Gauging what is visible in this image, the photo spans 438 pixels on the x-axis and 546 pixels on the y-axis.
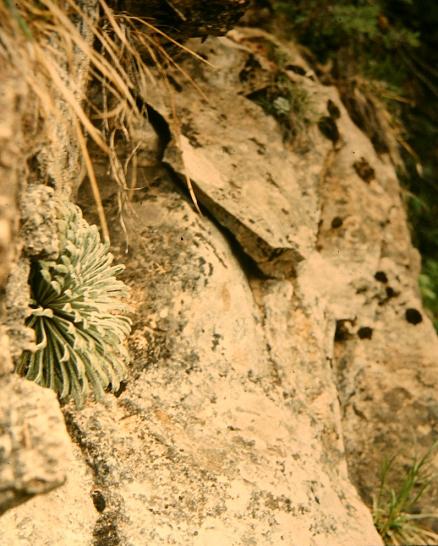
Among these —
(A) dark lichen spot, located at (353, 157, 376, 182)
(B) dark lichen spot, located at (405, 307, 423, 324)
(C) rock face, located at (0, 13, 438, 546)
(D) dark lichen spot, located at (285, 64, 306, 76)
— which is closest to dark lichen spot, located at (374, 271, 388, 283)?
(C) rock face, located at (0, 13, 438, 546)

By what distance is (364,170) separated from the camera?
5195 millimetres

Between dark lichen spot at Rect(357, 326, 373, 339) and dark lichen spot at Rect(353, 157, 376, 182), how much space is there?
3.67 ft

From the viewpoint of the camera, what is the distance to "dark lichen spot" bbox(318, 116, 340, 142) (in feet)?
16.5

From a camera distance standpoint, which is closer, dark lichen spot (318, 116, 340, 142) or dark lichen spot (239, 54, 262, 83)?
dark lichen spot (239, 54, 262, 83)

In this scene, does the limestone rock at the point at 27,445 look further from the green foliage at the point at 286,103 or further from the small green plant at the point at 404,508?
the green foliage at the point at 286,103

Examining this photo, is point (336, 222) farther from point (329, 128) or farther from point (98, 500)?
point (98, 500)

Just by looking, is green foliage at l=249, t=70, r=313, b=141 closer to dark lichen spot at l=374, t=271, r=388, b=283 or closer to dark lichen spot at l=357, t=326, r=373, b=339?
dark lichen spot at l=374, t=271, r=388, b=283

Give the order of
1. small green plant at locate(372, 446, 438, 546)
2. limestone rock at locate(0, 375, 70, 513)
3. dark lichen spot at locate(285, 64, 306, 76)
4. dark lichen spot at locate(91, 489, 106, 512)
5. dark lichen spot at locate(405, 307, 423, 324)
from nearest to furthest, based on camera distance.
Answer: limestone rock at locate(0, 375, 70, 513) → dark lichen spot at locate(91, 489, 106, 512) → small green plant at locate(372, 446, 438, 546) → dark lichen spot at locate(405, 307, 423, 324) → dark lichen spot at locate(285, 64, 306, 76)

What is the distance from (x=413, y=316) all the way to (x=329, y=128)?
1460mm

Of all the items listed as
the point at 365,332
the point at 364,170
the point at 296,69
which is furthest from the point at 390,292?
the point at 296,69

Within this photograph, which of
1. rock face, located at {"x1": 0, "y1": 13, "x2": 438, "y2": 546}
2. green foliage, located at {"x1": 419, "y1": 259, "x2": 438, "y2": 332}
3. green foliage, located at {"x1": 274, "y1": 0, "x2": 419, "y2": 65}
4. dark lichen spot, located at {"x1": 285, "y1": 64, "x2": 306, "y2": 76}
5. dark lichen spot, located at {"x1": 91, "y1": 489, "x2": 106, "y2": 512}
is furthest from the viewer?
green foliage, located at {"x1": 419, "y1": 259, "x2": 438, "y2": 332}

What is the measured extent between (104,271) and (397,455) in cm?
255

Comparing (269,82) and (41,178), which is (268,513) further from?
(269,82)

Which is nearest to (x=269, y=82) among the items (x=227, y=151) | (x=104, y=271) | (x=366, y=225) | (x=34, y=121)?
(x=227, y=151)
